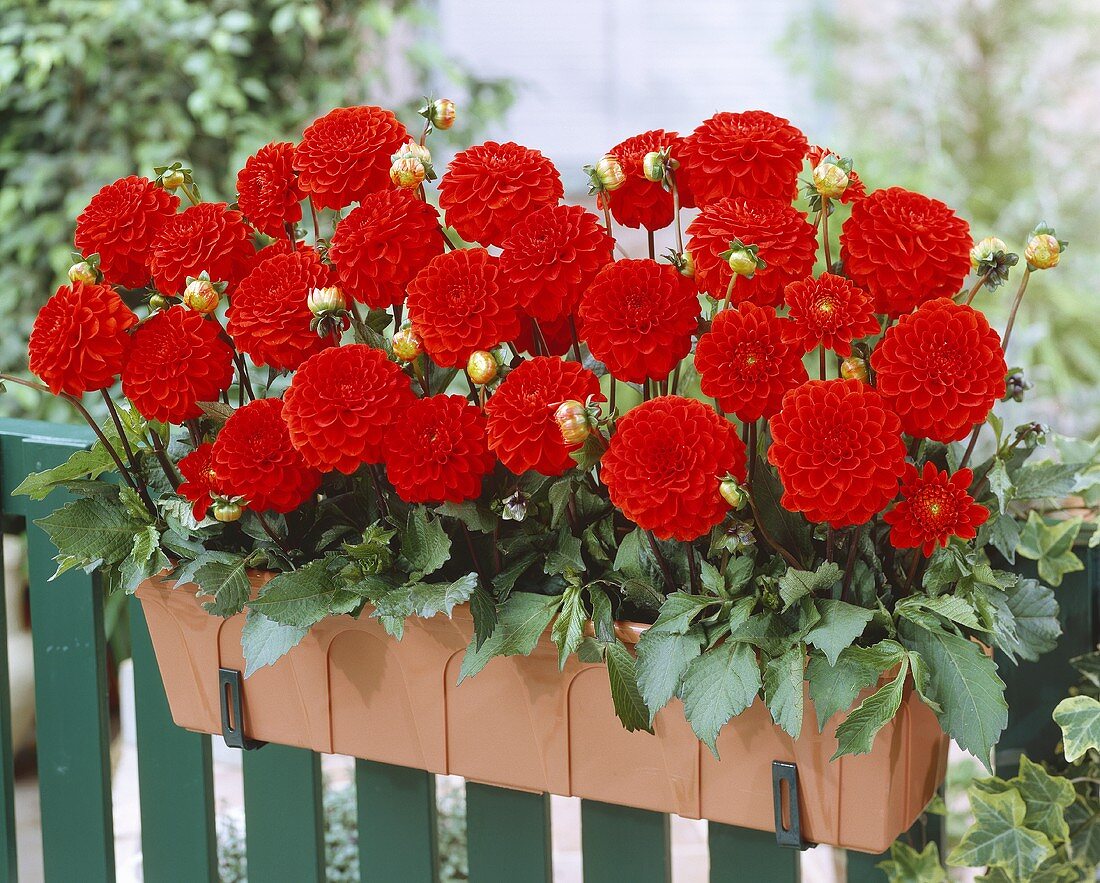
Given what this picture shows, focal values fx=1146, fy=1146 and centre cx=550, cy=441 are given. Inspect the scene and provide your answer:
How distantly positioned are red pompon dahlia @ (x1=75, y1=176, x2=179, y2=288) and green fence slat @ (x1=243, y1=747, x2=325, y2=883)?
1.32 ft

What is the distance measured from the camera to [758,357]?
61 centimetres

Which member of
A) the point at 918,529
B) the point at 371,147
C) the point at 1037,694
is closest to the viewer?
the point at 918,529

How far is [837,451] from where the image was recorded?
562mm

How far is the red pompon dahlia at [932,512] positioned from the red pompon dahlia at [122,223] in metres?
0.50

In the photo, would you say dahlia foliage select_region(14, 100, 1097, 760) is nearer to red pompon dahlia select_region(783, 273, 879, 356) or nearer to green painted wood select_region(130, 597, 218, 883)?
red pompon dahlia select_region(783, 273, 879, 356)

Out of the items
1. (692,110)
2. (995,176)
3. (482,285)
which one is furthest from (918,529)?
(995,176)

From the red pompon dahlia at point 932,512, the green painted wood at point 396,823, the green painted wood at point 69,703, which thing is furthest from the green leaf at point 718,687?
the green painted wood at point 69,703

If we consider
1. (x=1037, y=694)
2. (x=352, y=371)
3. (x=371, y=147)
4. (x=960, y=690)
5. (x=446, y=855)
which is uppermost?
(x=371, y=147)

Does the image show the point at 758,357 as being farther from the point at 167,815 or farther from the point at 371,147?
the point at 167,815

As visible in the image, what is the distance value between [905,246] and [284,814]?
0.66m

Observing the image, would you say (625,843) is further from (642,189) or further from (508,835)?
(642,189)

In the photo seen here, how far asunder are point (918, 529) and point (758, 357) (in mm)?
123

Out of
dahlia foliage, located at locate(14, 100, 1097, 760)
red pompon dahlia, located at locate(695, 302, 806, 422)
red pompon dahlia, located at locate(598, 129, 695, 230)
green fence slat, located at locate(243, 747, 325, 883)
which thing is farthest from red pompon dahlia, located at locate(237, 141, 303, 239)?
green fence slat, located at locate(243, 747, 325, 883)

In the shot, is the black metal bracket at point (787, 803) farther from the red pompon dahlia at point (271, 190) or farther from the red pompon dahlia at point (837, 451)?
the red pompon dahlia at point (271, 190)
